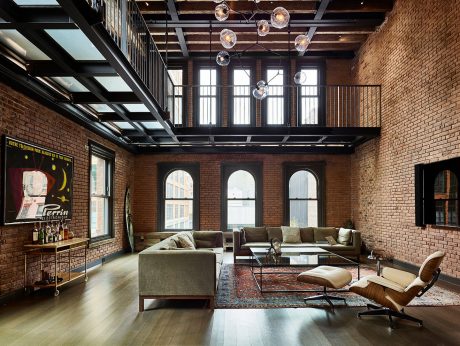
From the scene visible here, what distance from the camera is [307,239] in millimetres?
9344

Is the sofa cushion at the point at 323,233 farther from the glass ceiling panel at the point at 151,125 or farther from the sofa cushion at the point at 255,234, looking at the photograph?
the glass ceiling panel at the point at 151,125

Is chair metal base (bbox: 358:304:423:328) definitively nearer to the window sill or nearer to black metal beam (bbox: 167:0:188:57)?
the window sill

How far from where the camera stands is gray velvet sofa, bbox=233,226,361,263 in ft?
28.0

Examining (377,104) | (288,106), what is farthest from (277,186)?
(377,104)

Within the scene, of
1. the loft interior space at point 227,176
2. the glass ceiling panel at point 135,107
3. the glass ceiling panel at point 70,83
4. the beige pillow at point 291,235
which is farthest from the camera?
the beige pillow at point 291,235

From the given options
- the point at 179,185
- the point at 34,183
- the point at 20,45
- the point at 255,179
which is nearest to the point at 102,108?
the point at 34,183

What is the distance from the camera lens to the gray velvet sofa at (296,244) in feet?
28.0

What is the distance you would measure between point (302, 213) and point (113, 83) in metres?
7.65

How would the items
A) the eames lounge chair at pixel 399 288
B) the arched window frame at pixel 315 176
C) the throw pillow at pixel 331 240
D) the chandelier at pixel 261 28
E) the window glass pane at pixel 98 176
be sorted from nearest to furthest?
the eames lounge chair at pixel 399 288
the chandelier at pixel 261 28
the window glass pane at pixel 98 176
the throw pillow at pixel 331 240
the arched window frame at pixel 315 176

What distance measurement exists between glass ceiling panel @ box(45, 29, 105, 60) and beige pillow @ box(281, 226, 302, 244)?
20.4 ft

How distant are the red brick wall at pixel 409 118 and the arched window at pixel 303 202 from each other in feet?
5.12

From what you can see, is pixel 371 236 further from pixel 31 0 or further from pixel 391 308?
pixel 31 0

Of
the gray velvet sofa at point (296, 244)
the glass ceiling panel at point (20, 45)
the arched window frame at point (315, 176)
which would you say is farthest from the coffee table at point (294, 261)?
the glass ceiling panel at point (20, 45)

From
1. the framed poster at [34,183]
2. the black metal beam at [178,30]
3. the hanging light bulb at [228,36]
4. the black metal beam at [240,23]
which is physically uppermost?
the black metal beam at [178,30]
